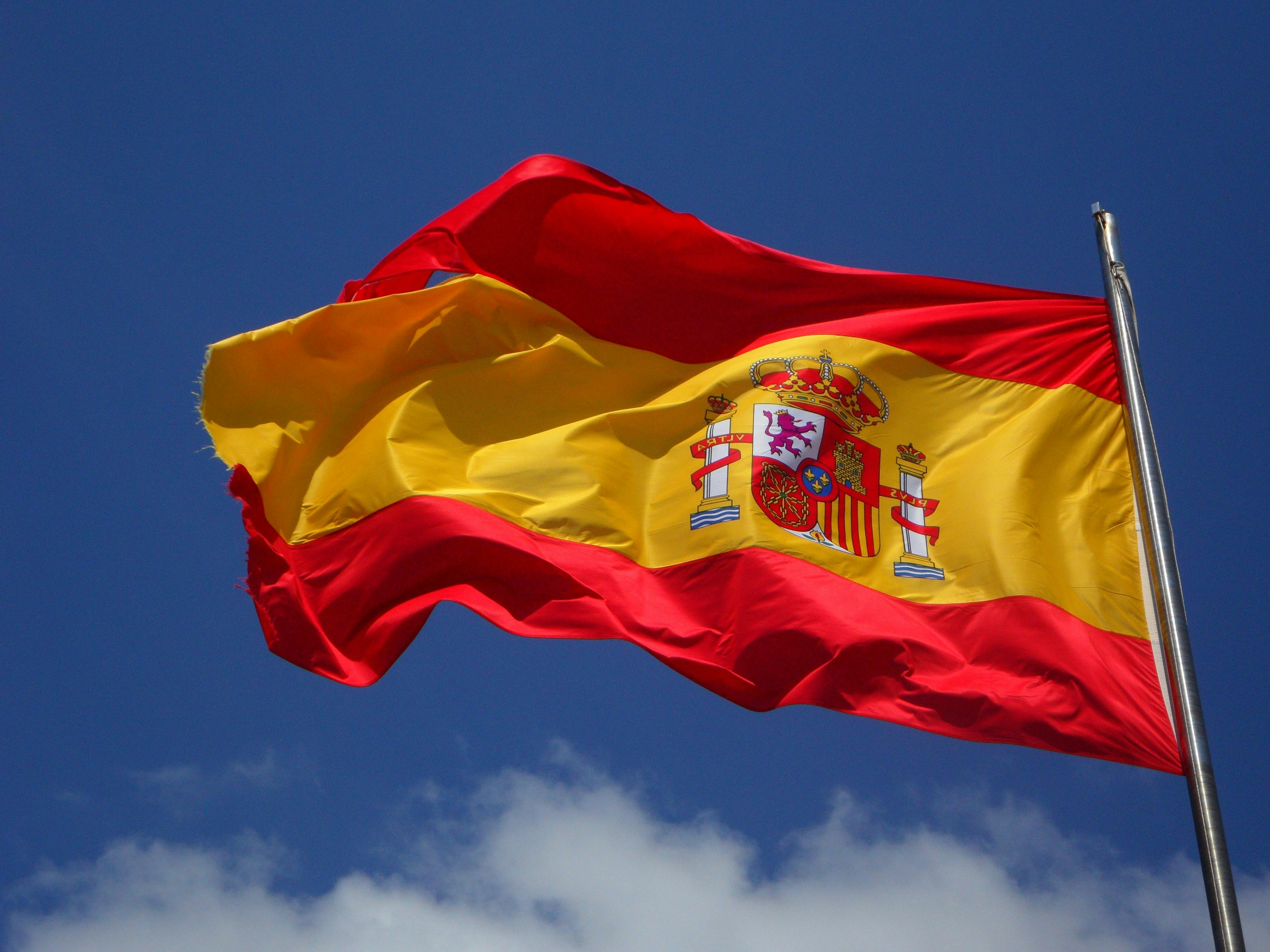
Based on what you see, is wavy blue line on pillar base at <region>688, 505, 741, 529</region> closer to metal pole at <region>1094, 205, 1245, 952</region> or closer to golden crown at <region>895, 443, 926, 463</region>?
golden crown at <region>895, 443, 926, 463</region>

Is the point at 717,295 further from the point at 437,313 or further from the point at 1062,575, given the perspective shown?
the point at 1062,575

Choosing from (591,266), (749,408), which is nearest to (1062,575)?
(749,408)

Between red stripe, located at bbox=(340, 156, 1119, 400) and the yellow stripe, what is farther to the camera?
red stripe, located at bbox=(340, 156, 1119, 400)

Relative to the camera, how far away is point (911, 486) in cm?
1284

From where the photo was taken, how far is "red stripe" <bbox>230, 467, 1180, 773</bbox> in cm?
1095

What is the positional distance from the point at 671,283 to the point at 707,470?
2312 mm

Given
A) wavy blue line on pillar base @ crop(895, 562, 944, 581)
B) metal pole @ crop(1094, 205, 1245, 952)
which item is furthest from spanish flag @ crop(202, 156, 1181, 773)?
metal pole @ crop(1094, 205, 1245, 952)

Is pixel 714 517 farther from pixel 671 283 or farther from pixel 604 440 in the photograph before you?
pixel 671 283

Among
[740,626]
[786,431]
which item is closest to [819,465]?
[786,431]

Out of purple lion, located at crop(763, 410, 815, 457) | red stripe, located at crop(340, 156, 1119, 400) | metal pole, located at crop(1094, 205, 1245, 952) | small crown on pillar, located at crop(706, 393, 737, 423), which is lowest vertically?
metal pole, located at crop(1094, 205, 1245, 952)

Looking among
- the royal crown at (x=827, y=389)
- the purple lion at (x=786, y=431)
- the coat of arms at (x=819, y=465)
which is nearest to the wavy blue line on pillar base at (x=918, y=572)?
the coat of arms at (x=819, y=465)

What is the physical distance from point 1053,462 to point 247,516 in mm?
7016

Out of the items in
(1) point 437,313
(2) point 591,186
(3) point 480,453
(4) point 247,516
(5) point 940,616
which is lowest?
(5) point 940,616

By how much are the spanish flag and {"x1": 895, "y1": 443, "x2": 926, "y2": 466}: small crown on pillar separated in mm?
32
